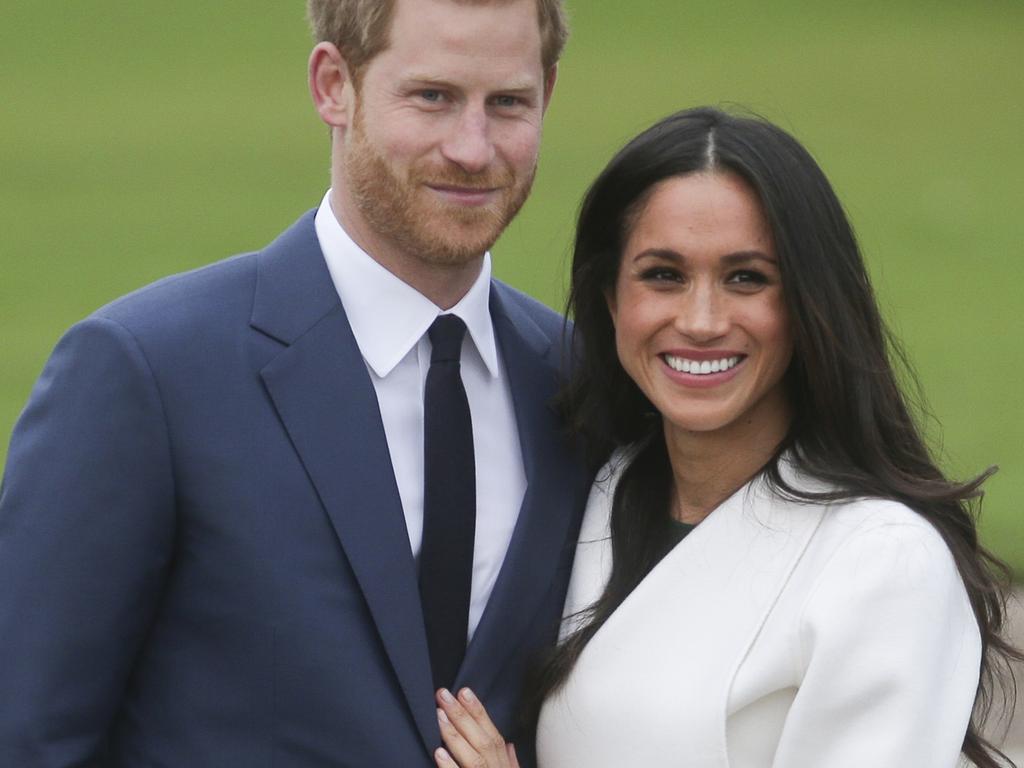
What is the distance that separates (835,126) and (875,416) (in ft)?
36.3

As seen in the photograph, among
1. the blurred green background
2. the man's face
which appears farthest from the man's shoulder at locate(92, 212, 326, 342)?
the blurred green background

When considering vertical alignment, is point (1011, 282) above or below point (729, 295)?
below

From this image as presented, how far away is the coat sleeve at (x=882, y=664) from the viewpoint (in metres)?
2.69

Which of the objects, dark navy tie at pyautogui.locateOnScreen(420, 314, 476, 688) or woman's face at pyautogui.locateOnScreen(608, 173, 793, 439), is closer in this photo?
dark navy tie at pyautogui.locateOnScreen(420, 314, 476, 688)

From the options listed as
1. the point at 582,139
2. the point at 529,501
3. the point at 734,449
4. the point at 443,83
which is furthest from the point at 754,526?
the point at 582,139

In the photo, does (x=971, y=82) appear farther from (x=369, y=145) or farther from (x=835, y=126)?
(x=369, y=145)

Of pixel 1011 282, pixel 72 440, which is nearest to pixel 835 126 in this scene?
pixel 1011 282

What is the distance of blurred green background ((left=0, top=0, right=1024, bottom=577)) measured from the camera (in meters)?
10.9

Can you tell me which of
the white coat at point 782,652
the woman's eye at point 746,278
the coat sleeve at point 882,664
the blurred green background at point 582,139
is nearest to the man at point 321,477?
the white coat at point 782,652

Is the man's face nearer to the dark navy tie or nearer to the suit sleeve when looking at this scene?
the dark navy tie

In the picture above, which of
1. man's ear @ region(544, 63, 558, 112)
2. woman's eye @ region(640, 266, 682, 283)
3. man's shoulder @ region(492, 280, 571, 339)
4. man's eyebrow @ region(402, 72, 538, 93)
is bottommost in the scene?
man's shoulder @ region(492, 280, 571, 339)

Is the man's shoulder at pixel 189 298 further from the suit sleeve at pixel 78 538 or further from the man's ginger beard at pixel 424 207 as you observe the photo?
the man's ginger beard at pixel 424 207

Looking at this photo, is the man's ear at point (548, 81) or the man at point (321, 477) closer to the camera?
the man at point (321, 477)

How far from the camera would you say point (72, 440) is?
258 cm
